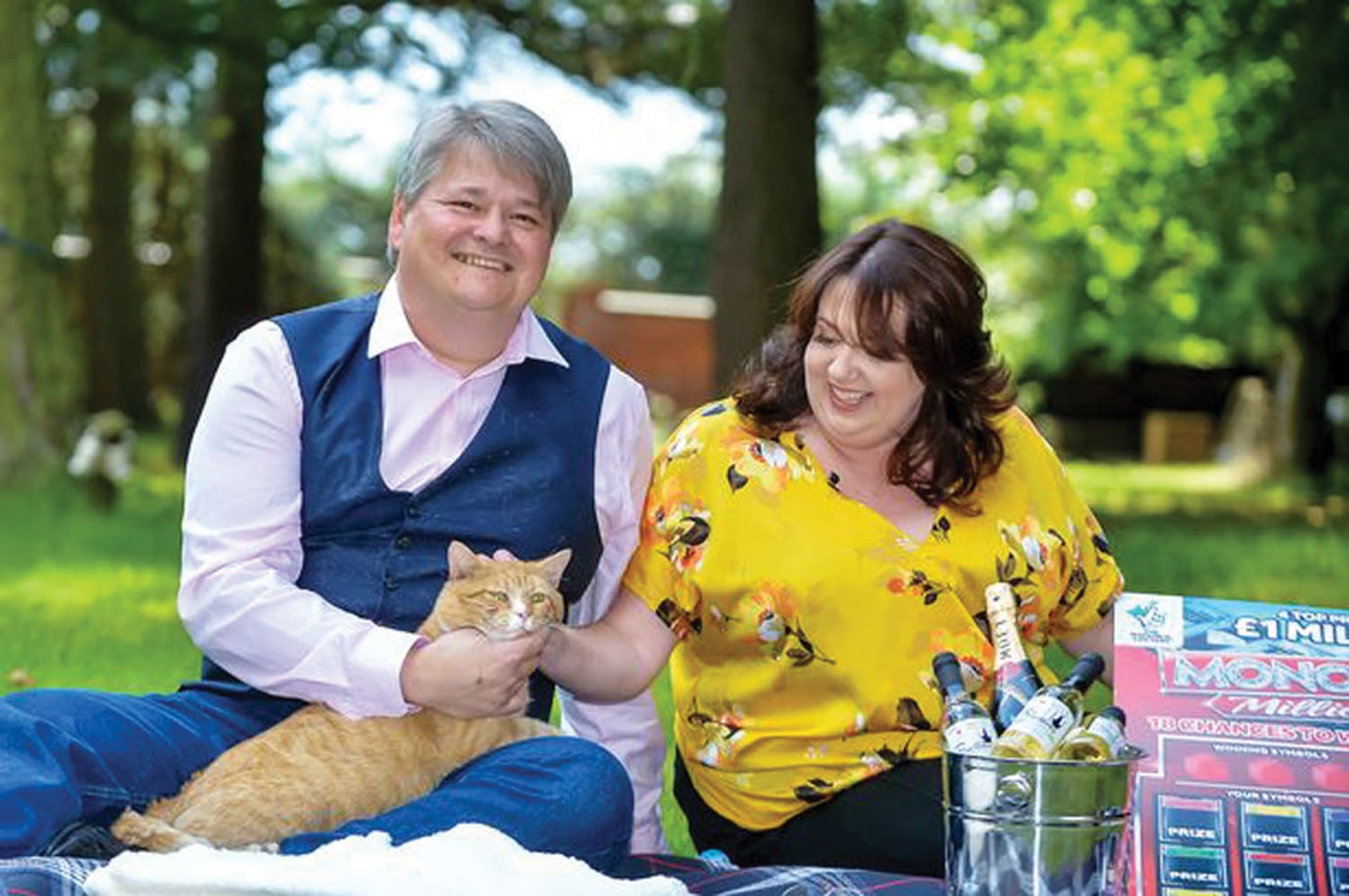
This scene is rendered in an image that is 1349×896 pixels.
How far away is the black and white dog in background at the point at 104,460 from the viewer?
36.7ft

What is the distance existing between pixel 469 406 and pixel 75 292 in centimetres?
1820

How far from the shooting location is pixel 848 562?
3.53 metres

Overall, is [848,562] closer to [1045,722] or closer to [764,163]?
[1045,722]

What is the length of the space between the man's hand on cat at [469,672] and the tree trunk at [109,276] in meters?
17.9

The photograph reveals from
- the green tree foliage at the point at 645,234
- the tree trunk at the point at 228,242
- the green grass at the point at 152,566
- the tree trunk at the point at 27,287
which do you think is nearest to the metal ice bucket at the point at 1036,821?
the green grass at the point at 152,566

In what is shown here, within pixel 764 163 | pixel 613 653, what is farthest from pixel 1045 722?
pixel 764 163

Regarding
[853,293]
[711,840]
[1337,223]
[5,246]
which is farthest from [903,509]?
[1337,223]

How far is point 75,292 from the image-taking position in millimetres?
20703

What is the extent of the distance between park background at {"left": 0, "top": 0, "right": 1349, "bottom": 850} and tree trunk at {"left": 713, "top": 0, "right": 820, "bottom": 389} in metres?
0.01

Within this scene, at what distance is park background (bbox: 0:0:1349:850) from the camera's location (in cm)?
977

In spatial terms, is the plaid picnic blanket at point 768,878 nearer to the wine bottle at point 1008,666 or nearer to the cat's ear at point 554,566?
the wine bottle at point 1008,666

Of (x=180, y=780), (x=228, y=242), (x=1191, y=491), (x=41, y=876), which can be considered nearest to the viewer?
(x=41, y=876)

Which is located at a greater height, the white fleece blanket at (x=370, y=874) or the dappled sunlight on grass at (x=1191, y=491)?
the dappled sunlight on grass at (x=1191, y=491)

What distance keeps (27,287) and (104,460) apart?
241cm
